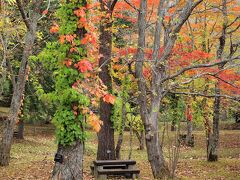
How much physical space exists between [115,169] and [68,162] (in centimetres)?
441

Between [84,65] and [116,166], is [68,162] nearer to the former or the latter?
[84,65]

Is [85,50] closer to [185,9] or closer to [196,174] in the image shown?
[185,9]

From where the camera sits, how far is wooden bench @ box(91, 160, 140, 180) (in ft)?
40.0

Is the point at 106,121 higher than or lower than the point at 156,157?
higher

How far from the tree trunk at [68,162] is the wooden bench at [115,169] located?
3723mm

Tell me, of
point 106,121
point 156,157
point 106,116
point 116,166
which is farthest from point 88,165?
point 156,157

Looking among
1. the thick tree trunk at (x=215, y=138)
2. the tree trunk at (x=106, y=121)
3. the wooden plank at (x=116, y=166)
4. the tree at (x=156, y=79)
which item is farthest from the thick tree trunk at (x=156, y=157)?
the thick tree trunk at (x=215, y=138)

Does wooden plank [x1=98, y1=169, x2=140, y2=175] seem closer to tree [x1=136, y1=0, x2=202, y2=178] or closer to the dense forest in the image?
the dense forest

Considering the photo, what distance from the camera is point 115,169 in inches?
498

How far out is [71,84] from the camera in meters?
8.44

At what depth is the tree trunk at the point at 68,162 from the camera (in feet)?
27.9

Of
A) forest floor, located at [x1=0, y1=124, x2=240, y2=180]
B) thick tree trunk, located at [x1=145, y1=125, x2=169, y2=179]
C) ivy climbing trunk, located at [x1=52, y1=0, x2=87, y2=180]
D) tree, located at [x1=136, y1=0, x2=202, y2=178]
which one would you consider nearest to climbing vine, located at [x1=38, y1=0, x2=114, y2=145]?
ivy climbing trunk, located at [x1=52, y1=0, x2=87, y2=180]

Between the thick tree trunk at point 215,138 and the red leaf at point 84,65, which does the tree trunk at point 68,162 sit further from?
the thick tree trunk at point 215,138

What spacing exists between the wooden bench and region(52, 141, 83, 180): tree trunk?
147 inches
